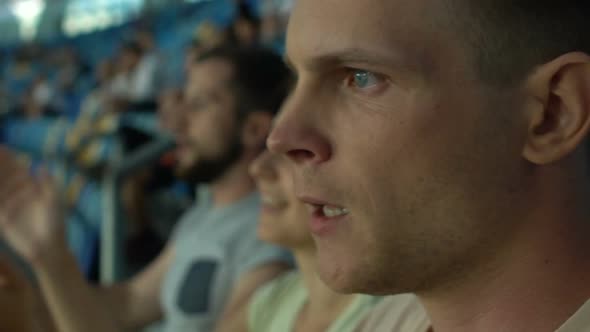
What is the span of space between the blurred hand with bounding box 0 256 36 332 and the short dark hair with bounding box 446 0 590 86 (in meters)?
0.93

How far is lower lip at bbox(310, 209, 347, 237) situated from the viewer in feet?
1.78

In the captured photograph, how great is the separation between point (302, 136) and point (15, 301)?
82 cm

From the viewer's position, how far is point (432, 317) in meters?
0.56

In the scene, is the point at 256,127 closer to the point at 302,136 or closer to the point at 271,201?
the point at 271,201

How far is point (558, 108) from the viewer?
50 cm

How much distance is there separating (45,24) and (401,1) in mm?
7986

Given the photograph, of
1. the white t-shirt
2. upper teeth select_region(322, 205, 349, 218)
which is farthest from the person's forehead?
the white t-shirt

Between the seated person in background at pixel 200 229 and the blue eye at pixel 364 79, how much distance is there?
72 centimetres

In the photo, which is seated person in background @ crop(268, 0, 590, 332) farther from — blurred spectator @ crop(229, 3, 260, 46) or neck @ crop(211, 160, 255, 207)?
blurred spectator @ crop(229, 3, 260, 46)

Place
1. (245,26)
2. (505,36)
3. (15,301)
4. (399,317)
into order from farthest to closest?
(245,26) → (15,301) → (399,317) → (505,36)

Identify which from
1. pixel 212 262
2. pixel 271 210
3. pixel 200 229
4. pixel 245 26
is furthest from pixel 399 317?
pixel 245 26

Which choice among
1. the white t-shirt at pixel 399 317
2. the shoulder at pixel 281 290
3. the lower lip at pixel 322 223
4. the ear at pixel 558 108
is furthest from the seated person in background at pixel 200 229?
the ear at pixel 558 108

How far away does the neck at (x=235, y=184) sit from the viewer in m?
1.46

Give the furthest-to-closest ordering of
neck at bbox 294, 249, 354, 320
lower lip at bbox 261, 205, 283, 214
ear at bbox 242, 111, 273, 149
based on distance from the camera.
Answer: ear at bbox 242, 111, 273, 149 → lower lip at bbox 261, 205, 283, 214 → neck at bbox 294, 249, 354, 320
